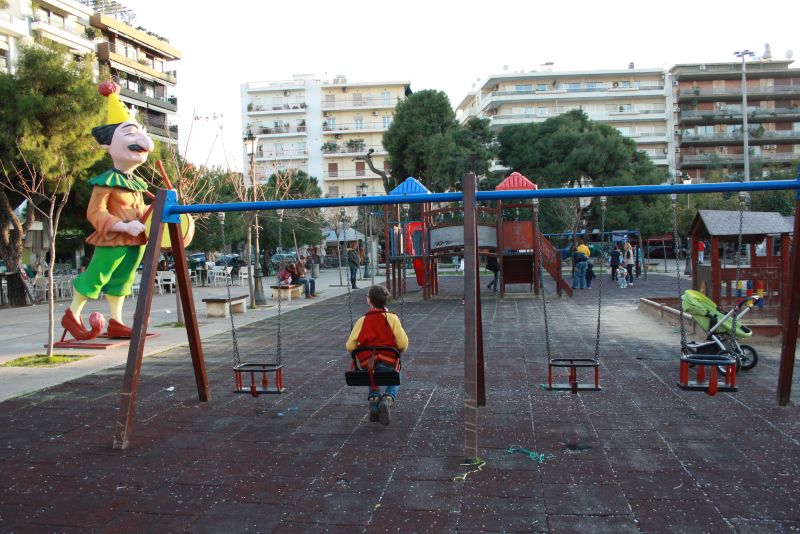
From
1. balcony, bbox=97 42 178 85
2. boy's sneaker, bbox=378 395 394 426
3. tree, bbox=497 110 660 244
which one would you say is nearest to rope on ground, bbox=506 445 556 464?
boy's sneaker, bbox=378 395 394 426

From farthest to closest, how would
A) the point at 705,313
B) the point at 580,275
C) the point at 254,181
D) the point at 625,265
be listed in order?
the point at 625,265, the point at 580,275, the point at 254,181, the point at 705,313

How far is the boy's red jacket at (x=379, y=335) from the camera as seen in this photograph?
18.3 feet

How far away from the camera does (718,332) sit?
26.8 feet

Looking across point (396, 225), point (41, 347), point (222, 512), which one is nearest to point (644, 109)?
point (396, 225)

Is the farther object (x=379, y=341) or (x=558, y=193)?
(x=379, y=341)

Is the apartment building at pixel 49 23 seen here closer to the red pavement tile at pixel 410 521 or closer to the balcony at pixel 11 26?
the balcony at pixel 11 26

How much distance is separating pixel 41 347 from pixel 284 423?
728cm

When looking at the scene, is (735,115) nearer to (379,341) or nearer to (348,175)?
(348,175)

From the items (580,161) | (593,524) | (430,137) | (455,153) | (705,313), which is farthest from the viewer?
(430,137)

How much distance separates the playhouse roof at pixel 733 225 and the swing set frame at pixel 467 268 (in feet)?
18.5

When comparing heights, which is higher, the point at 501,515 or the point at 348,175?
the point at 348,175

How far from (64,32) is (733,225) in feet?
137

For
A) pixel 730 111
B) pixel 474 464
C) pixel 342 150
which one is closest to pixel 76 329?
pixel 474 464

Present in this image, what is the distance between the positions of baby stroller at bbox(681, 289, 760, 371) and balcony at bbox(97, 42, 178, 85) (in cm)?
4705
